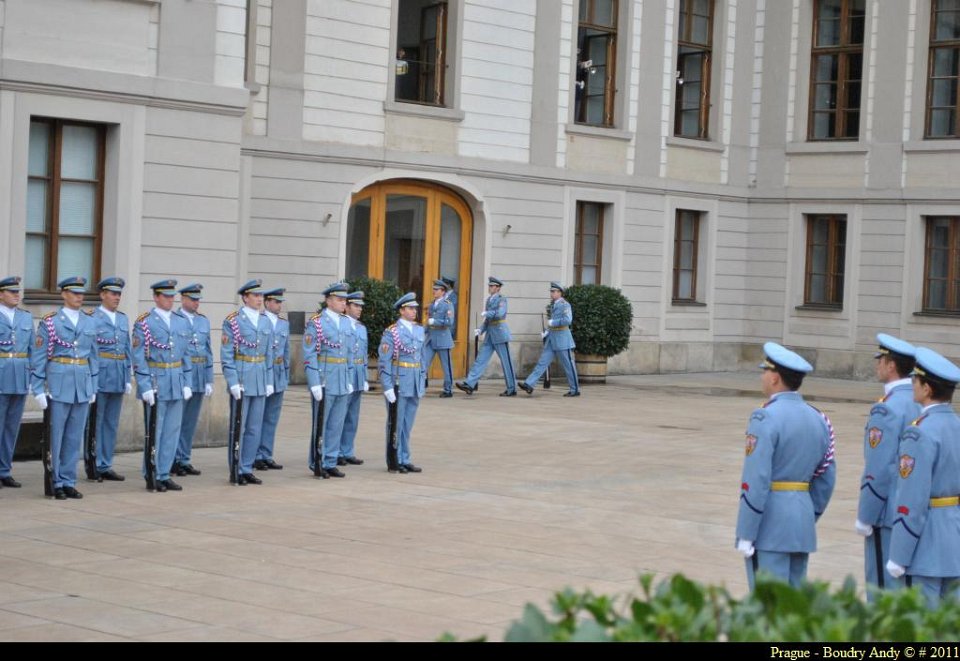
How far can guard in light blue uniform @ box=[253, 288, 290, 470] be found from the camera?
48.4ft

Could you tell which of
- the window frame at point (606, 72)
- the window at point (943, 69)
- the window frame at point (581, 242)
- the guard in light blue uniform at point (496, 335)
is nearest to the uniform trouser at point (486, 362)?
the guard in light blue uniform at point (496, 335)

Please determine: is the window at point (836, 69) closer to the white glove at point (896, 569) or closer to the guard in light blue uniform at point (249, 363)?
the guard in light blue uniform at point (249, 363)

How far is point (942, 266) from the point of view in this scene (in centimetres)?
2814

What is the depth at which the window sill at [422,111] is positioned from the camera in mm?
24359

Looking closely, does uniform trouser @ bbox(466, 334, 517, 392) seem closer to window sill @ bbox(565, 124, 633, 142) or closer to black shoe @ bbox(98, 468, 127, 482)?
window sill @ bbox(565, 124, 633, 142)

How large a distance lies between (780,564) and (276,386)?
7998mm

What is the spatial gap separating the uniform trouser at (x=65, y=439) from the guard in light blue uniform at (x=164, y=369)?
25.5 inches

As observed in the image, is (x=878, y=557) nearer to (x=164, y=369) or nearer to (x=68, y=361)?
(x=164, y=369)

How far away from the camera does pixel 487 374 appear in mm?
26203

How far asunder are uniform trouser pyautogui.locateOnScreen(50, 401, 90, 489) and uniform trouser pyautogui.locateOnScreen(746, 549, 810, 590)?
23.1 ft

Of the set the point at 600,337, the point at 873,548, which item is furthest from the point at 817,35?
the point at 873,548

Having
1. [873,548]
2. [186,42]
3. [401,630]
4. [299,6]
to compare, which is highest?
[299,6]
